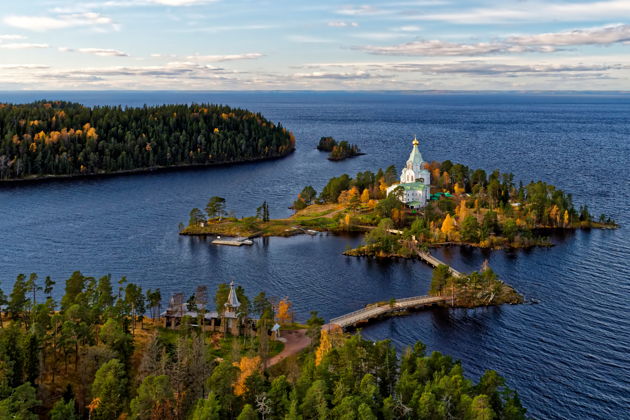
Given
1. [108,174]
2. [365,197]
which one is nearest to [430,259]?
[365,197]

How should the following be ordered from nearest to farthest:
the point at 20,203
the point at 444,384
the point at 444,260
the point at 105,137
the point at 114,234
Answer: the point at 444,384
the point at 444,260
the point at 114,234
the point at 20,203
the point at 105,137

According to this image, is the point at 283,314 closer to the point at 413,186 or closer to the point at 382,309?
the point at 382,309

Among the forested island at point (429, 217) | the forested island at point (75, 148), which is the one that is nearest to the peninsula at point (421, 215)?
the forested island at point (429, 217)

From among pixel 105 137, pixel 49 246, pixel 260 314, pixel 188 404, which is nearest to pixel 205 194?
pixel 49 246

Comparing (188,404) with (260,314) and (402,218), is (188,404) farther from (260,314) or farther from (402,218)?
(402,218)

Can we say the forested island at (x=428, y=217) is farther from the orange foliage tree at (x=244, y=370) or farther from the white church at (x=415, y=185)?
the orange foliage tree at (x=244, y=370)

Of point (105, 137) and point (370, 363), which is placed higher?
point (105, 137)

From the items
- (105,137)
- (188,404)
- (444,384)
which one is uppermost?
(105,137)

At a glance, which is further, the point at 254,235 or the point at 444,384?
the point at 254,235
